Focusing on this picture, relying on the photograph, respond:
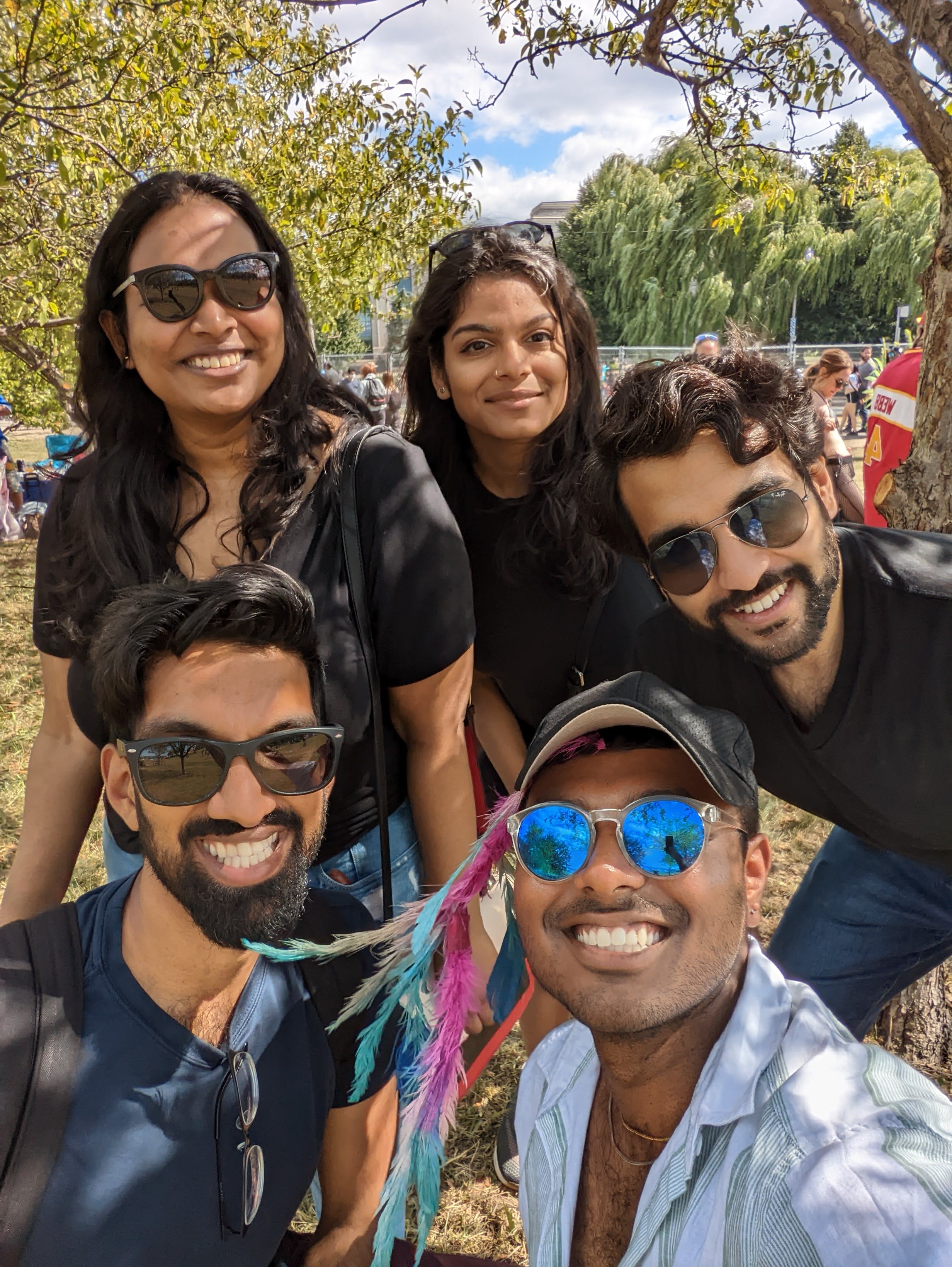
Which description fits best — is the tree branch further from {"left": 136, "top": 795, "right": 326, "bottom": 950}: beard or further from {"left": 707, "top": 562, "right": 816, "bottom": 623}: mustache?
{"left": 136, "top": 795, "right": 326, "bottom": 950}: beard

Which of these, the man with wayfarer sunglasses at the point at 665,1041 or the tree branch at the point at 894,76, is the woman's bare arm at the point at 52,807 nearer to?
the man with wayfarer sunglasses at the point at 665,1041

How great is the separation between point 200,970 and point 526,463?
1.45 metres

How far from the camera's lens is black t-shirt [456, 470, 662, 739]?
7.36ft

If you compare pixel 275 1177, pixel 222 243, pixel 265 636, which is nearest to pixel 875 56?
pixel 222 243

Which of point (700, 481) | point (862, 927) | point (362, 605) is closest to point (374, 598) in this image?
point (362, 605)

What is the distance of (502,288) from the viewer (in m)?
2.22

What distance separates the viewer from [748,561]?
1.64 metres

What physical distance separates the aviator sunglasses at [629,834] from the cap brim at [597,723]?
86 mm

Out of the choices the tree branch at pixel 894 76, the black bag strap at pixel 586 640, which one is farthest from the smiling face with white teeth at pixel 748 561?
the tree branch at pixel 894 76

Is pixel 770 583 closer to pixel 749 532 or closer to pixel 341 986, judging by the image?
pixel 749 532

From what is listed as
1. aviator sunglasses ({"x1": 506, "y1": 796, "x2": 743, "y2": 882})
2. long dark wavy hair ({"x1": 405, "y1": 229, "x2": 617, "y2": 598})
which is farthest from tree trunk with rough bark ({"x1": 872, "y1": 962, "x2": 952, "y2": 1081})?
aviator sunglasses ({"x1": 506, "y1": 796, "x2": 743, "y2": 882})

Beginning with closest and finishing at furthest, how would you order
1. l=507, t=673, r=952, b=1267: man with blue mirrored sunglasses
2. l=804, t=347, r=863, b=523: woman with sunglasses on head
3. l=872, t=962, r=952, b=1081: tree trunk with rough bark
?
l=507, t=673, r=952, b=1267: man with blue mirrored sunglasses, l=872, t=962, r=952, b=1081: tree trunk with rough bark, l=804, t=347, r=863, b=523: woman with sunglasses on head

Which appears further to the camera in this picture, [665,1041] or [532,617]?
[532,617]

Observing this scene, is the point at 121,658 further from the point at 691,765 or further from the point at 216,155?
the point at 216,155
